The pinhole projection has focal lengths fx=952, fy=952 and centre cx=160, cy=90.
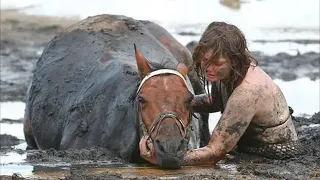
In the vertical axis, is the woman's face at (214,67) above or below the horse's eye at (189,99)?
above

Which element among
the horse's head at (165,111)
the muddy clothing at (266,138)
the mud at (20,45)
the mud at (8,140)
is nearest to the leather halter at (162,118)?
the horse's head at (165,111)

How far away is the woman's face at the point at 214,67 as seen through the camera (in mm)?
6750

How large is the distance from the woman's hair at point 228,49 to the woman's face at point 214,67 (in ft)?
0.07

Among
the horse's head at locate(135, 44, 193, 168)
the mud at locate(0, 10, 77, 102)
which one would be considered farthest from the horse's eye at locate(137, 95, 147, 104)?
the mud at locate(0, 10, 77, 102)

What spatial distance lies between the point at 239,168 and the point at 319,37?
55.0ft

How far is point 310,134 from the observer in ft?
27.8

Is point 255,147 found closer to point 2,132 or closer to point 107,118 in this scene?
point 107,118

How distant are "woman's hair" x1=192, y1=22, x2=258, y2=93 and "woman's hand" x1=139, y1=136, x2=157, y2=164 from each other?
62cm

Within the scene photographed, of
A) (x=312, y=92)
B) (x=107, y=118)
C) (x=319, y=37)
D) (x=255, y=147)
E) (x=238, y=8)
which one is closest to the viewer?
(x=255, y=147)

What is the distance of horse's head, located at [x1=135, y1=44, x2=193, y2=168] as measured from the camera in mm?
6363

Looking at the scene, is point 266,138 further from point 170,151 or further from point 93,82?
point 93,82

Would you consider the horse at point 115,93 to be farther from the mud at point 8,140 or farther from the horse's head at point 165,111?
the mud at point 8,140

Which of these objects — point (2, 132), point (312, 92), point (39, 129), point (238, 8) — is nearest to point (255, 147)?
point (39, 129)

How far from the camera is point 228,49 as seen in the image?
22.2 ft
